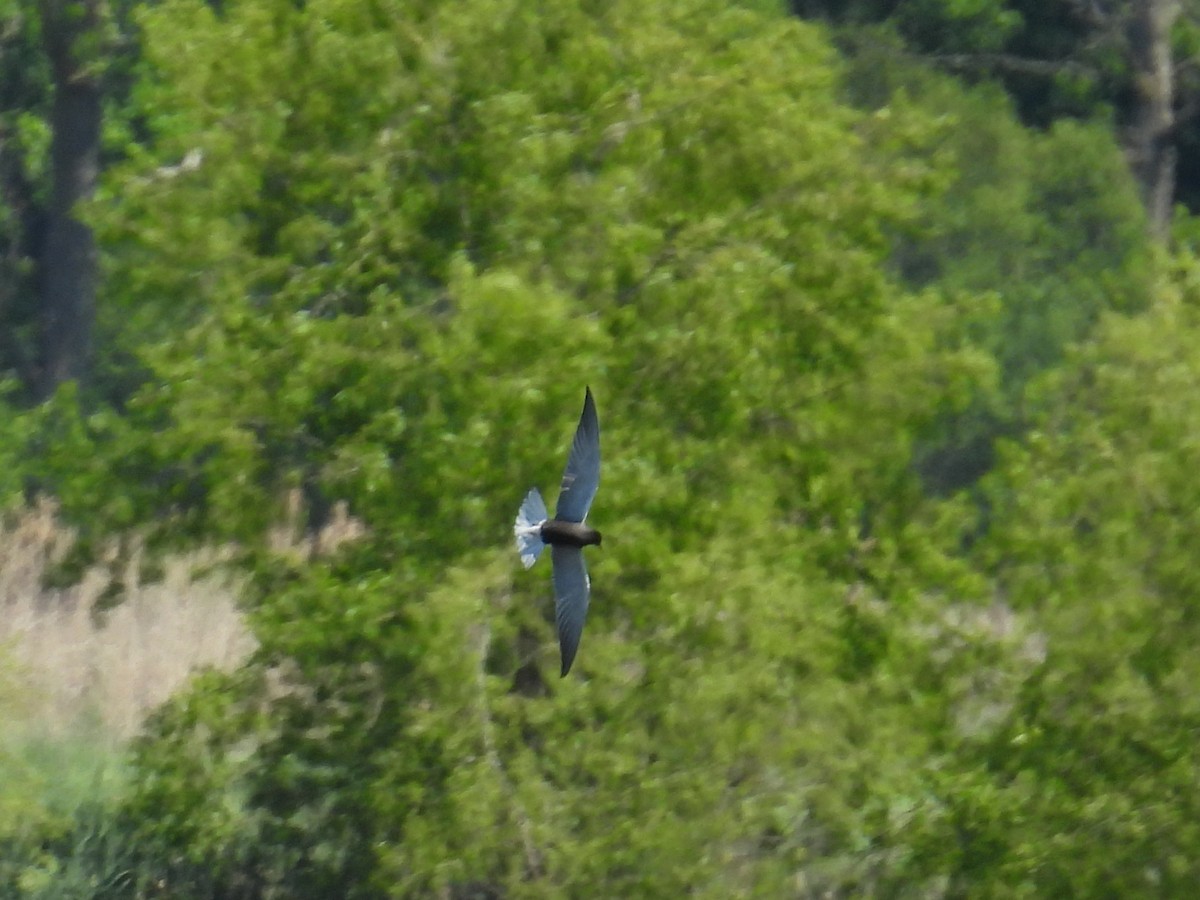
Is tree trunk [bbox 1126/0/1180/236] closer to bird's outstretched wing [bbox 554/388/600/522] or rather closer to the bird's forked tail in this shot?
bird's outstretched wing [bbox 554/388/600/522]

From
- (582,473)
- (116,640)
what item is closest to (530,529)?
(582,473)

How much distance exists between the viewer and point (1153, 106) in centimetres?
3203

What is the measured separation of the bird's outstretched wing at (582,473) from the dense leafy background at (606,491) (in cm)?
438

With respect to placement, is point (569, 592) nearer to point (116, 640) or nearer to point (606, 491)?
point (606, 491)

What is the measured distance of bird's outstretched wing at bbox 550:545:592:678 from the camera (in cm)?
909

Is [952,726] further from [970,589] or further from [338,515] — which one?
[338,515]

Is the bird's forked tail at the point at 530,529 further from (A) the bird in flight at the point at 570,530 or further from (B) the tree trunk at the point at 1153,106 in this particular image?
(B) the tree trunk at the point at 1153,106

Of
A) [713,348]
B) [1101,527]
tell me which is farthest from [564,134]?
[1101,527]

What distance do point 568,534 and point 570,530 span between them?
2 centimetres

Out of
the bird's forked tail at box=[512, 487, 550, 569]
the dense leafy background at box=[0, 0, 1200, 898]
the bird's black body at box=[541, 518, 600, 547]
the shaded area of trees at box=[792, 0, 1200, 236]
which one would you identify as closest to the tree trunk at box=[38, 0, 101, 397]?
the shaded area of trees at box=[792, 0, 1200, 236]

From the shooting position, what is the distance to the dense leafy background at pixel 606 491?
14016 millimetres

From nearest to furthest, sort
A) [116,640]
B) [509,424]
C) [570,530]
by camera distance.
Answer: [570,530] → [509,424] → [116,640]

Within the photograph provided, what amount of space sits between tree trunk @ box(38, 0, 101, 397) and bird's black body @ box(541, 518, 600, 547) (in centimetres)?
1866

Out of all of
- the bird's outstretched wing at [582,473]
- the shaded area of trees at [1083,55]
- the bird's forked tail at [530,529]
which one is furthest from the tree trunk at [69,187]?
the bird's forked tail at [530,529]
